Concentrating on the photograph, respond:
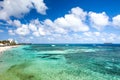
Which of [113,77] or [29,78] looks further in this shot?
[113,77]

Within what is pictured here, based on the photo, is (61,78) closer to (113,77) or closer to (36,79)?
(36,79)

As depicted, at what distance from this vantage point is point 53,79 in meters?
18.2

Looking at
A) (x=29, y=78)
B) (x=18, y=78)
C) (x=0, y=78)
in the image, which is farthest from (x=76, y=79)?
(x=0, y=78)

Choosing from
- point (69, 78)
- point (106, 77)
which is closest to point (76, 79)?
point (69, 78)

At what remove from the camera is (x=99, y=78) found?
1911 cm

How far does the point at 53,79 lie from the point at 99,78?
219 inches

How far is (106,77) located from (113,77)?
2.76 feet

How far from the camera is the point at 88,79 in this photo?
725 inches

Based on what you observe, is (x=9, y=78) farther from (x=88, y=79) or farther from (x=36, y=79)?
(x=88, y=79)

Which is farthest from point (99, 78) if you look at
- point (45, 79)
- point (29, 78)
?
point (29, 78)

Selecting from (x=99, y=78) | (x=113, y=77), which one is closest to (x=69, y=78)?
(x=99, y=78)

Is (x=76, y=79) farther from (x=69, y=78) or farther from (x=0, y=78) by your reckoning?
(x=0, y=78)

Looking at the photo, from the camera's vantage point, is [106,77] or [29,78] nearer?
[29,78]

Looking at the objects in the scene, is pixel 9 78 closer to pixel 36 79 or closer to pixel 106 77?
pixel 36 79
